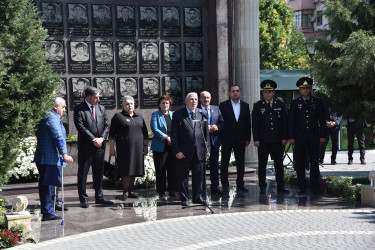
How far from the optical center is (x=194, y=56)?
→ 582 inches

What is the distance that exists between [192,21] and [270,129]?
4.69 m

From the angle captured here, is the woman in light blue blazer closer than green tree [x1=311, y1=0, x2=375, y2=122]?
No

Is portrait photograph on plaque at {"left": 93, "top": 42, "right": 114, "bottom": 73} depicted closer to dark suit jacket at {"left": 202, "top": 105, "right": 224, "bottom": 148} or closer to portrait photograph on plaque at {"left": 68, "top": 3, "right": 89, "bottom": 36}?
portrait photograph on plaque at {"left": 68, "top": 3, "right": 89, "bottom": 36}

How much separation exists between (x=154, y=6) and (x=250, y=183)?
502cm

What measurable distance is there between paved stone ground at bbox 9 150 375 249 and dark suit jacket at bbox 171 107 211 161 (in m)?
0.98

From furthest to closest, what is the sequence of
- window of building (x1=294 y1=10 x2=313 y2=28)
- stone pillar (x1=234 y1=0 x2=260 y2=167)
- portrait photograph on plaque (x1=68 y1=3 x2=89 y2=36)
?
window of building (x1=294 y1=10 x2=313 y2=28) → stone pillar (x1=234 y1=0 x2=260 y2=167) → portrait photograph on plaque (x1=68 y1=3 x2=89 y2=36)

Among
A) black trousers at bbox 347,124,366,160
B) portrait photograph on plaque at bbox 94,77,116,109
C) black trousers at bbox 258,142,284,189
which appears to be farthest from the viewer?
black trousers at bbox 347,124,366,160

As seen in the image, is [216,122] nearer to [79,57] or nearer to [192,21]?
[79,57]

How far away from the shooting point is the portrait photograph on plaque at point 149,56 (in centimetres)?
1424

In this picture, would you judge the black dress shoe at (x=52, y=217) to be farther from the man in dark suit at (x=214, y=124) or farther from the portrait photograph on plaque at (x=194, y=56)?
the portrait photograph on plaque at (x=194, y=56)

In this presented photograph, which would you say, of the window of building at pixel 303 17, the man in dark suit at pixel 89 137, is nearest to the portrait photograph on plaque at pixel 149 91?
the man in dark suit at pixel 89 137

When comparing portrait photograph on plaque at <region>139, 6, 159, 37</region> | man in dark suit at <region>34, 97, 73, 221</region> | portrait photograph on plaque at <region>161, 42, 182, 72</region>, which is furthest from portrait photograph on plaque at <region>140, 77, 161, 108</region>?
man in dark suit at <region>34, 97, 73, 221</region>

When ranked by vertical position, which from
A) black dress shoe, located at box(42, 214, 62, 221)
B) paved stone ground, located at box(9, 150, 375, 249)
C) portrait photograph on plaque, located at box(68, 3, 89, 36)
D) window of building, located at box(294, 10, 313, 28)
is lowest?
paved stone ground, located at box(9, 150, 375, 249)

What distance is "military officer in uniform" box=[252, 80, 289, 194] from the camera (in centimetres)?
1121
